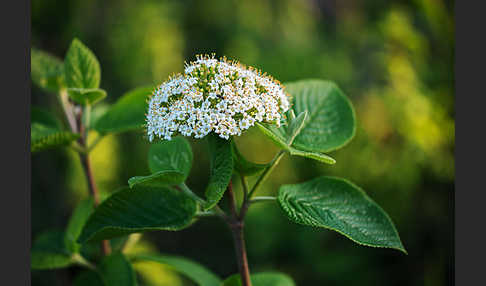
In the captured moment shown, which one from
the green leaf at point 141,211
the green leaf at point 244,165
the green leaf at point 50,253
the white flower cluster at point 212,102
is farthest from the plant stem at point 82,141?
the green leaf at point 244,165

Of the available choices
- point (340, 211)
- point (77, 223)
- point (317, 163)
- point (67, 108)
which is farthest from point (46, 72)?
point (317, 163)

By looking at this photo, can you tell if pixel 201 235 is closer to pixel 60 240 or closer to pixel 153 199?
pixel 60 240

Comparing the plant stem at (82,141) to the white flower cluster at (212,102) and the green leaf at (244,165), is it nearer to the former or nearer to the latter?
the white flower cluster at (212,102)

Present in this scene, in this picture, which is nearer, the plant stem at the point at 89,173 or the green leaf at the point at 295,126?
the green leaf at the point at 295,126

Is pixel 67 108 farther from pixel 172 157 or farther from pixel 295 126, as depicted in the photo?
pixel 295 126

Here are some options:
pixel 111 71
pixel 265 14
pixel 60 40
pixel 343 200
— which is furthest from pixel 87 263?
pixel 265 14

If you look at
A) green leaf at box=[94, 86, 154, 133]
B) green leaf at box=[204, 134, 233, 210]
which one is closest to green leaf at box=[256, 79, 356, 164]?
green leaf at box=[204, 134, 233, 210]

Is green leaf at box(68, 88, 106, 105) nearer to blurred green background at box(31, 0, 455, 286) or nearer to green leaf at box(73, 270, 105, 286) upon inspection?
green leaf at box(73, 270, 105, 286)
